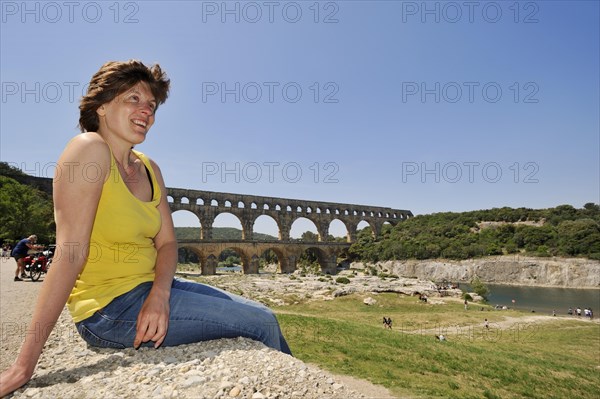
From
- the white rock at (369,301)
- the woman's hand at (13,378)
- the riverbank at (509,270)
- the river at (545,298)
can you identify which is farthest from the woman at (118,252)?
the riverbank at (509,270)

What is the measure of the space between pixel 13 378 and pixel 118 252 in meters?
0.83

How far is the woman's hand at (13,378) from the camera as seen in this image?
1891mm

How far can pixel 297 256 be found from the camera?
55.0 meters

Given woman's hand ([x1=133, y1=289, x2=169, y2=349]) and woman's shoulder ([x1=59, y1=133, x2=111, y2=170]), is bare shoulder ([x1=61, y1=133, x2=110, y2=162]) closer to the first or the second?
woman's shoulder ([x1=59, y1=133, x2=111, y2=170])

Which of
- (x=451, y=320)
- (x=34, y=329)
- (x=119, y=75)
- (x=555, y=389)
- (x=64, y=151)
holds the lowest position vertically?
(x=451, y=320)

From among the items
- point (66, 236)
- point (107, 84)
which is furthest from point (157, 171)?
point (66, 236)

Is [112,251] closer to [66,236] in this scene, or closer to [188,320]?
[66,236]

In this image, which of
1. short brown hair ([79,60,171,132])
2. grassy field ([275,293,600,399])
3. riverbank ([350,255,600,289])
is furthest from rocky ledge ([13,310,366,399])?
riverbank ([350,255,600,289])

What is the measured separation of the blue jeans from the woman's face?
1.06 m

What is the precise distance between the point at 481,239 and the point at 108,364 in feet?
218

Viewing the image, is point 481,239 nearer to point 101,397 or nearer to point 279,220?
point 279,220

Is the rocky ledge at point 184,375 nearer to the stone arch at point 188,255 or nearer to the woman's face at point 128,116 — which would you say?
the woman's face at point 128,116

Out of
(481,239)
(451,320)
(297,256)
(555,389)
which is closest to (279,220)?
(297,256)

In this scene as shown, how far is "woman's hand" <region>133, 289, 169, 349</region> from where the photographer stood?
2.26 m
